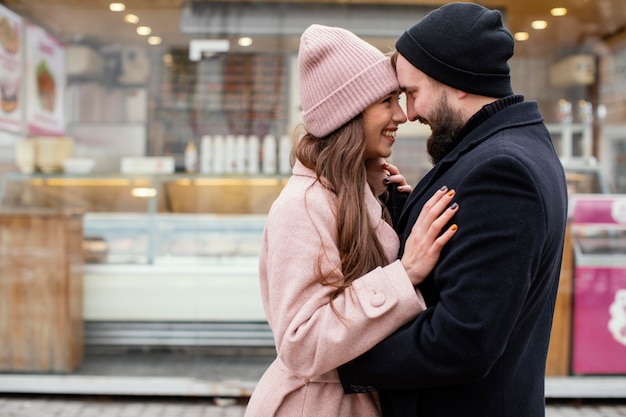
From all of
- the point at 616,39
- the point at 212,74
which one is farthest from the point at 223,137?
the point at 616,39

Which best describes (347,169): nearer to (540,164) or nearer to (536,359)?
(540,164)

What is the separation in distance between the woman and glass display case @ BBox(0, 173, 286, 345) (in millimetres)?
3900

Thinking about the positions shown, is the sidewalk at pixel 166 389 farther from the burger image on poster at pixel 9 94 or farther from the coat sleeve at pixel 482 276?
the coat sleeve at pixel 482 276

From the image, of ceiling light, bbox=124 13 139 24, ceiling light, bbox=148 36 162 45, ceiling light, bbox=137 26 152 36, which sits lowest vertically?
ceiling light, bbox=148 36 162 45

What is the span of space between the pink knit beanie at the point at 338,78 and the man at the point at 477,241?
0.10 metres

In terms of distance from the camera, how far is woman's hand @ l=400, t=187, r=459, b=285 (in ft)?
5.72

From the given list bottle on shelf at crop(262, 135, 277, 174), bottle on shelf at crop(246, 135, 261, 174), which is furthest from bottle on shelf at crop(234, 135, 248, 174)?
bottle on shelf at crop(262, 135, 277, 174)

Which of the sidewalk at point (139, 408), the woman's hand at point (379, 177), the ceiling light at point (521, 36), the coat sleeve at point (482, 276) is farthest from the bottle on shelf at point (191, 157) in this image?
the coat sleeve at point (482, 276)

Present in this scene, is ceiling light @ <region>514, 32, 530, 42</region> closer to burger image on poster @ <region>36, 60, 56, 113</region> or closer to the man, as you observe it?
burger image on poster @ <region>36, 60, 56, 113</region>

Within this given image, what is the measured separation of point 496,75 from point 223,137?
180 inches

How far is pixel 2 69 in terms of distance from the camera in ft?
19.0

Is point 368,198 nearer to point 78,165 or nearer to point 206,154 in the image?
point 206,154

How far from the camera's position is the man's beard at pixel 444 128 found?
192cm

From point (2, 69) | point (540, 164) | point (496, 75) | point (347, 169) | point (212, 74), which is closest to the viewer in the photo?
point (540, 164)
